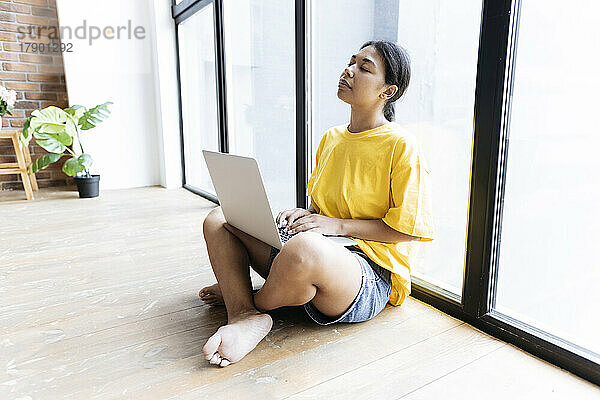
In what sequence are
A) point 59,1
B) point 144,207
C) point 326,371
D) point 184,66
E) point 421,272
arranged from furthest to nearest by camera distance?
point 184,66
point 59,1
point 144,207
point 421,272
point 326,371

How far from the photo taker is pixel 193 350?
3.63 ft

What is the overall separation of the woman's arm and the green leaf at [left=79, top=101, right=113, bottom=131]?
258cm

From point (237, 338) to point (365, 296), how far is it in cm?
34

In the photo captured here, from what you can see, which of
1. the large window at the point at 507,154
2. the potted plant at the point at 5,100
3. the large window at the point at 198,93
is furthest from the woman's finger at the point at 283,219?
the potted plant at the point at 5,100

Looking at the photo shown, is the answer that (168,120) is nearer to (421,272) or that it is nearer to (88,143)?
(88,143)

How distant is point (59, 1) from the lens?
3.26m

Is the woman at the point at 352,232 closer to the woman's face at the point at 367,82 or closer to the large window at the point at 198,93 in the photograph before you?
the woman's face at the point at 367,82

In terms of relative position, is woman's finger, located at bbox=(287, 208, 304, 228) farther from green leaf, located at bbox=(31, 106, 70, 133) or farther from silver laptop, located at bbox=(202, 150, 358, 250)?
green leaf, located at bbox=(31, 106, 70, 133)

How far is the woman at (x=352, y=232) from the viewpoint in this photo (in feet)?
3.43

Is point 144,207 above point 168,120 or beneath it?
beneath

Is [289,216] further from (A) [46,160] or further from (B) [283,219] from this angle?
(A) [46,160]

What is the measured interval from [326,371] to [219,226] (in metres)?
0.49

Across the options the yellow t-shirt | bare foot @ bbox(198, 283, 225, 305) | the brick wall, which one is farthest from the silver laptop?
the brick wall

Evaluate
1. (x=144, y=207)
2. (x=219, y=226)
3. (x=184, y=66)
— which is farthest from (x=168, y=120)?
(x=219, y=226)
